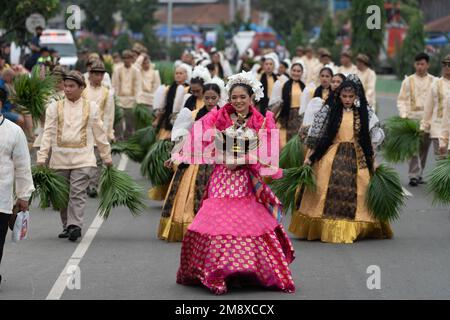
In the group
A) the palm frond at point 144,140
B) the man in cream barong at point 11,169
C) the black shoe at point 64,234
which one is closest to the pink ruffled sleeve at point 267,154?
the man in cream barong at point 11,169

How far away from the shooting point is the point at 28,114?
51.5 ft

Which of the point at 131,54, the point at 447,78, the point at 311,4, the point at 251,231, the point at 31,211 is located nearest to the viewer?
the point at 251,231

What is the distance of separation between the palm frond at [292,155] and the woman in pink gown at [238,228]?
3.97m

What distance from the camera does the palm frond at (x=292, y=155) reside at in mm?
14439

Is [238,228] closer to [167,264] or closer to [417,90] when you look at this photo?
[167,264]

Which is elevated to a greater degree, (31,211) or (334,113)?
(334,113)

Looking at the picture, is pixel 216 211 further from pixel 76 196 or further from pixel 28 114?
pixel 28 114

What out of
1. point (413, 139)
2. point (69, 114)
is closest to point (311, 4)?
point (413, 139)

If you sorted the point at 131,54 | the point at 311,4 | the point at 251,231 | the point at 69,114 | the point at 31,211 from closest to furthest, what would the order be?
the point at 251,231, the point at 69,114, the point at 31,211, the point at 131,54, the point at 311,4

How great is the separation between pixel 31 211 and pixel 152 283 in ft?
17.7

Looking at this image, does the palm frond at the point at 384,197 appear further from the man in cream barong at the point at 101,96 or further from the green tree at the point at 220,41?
the green tree at the point at 220,41

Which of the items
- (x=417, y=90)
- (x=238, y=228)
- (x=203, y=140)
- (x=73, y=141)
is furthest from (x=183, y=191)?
(x=417, y=90)

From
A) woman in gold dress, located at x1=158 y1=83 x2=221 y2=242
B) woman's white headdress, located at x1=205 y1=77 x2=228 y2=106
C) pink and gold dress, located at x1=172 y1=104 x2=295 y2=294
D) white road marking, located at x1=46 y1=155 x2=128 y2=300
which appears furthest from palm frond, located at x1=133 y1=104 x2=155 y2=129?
pink and gold dress, located at x1=172 y1=104 x2=295 y2=294

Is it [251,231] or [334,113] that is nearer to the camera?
[251,231]
